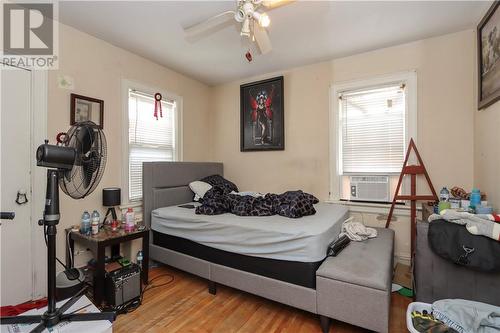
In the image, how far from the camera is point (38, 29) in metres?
2.12

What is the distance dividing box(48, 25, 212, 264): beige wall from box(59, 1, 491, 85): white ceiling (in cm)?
12

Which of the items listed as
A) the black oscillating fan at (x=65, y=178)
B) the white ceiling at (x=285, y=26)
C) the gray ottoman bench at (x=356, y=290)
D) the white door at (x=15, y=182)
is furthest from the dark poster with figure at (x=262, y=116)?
the white door at (x=15, y=182)

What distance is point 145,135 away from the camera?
2998mm

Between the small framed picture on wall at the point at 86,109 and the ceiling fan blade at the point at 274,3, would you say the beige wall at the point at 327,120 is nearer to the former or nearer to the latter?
the ceiling fan blade at the point at 274,3

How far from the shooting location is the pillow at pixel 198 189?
3215mm

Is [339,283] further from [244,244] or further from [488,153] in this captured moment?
[488,153]

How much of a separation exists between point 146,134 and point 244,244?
1.93m

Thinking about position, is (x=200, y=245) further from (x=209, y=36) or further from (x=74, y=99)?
(x=209, y=36)

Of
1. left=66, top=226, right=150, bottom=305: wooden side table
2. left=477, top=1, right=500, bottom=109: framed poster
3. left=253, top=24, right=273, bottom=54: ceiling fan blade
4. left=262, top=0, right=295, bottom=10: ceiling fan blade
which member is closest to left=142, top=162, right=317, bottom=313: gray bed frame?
left=66, top=226, right=150, bottom=305: wooden side table

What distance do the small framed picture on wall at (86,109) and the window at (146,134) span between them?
1.06 ft

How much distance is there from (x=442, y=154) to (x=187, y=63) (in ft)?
10.4

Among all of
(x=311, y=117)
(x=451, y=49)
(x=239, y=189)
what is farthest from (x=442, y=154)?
(x=239, y=189)

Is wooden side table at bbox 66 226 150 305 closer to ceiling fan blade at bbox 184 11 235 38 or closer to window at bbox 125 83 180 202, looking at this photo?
window at bbox 125 83 180 202

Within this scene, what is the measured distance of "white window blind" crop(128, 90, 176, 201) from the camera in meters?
2.84
